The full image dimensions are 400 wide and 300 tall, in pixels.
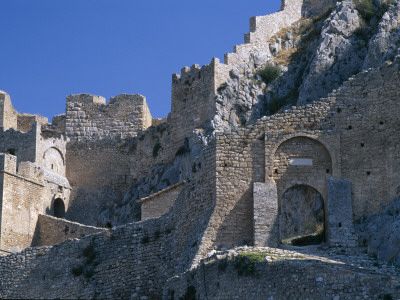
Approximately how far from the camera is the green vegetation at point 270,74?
139 feet

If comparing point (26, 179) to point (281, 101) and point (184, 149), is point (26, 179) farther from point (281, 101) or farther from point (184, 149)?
point (281, 101)

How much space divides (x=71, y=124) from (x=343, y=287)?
3123 centimetres

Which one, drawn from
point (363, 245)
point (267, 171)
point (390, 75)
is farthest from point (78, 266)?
point (390, 75)

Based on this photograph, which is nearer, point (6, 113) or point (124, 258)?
point (124, 258)

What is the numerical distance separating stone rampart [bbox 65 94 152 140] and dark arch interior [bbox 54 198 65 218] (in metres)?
4.81

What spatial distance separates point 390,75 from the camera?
28.4 meters

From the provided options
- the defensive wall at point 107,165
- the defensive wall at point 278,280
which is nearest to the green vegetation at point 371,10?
the defensive wall at point 107,165

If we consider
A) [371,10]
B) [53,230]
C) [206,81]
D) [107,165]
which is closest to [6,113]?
[107,165]

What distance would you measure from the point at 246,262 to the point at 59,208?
23629 millimetres

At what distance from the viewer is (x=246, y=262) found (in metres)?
23.8

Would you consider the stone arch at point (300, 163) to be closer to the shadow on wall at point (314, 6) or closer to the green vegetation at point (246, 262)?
the green vegetation at point (246, 262)

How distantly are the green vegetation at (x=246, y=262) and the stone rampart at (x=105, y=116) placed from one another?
25446 millimetres

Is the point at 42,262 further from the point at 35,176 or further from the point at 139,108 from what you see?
the point at 139,108

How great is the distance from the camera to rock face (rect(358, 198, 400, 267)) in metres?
23.9
